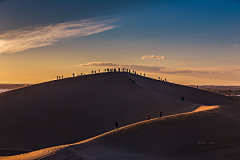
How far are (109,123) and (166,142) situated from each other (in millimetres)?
10377

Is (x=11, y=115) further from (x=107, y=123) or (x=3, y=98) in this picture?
(x=107, y=123)

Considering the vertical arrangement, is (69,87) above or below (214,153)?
Result: above

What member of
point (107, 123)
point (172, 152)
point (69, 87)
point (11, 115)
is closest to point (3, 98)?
point (11, 115)

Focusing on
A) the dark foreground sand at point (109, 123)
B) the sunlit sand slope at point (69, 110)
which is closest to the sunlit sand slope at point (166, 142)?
the dark foreground sand at point (109, 123)

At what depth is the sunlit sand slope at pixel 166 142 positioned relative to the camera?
50.0 feet

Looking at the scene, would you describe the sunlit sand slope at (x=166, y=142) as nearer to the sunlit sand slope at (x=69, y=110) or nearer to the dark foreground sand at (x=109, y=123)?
the dark foreground sand at (x=109, y=123)

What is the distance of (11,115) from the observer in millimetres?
29219

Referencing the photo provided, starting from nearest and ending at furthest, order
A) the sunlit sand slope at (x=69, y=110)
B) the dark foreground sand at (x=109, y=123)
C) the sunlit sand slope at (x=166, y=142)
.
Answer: the sunlit sand slope at (x=166, y=142) < the dark foreground sand at (x=109, y=123) < the sunlit sand slope at (x=69, y=110)

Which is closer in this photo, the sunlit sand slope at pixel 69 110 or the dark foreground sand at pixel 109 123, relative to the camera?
the dark foreground sand at pixel 109 123

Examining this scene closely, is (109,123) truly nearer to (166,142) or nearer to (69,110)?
(69,110)

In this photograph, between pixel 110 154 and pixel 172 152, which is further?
pixel 172 152

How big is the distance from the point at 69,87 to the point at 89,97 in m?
6.51

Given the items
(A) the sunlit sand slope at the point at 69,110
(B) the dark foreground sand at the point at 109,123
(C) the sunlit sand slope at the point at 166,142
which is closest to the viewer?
(C) the sunlit sand slope at the point at 166,142

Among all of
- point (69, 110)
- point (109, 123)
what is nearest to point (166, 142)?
point (109, 123)
